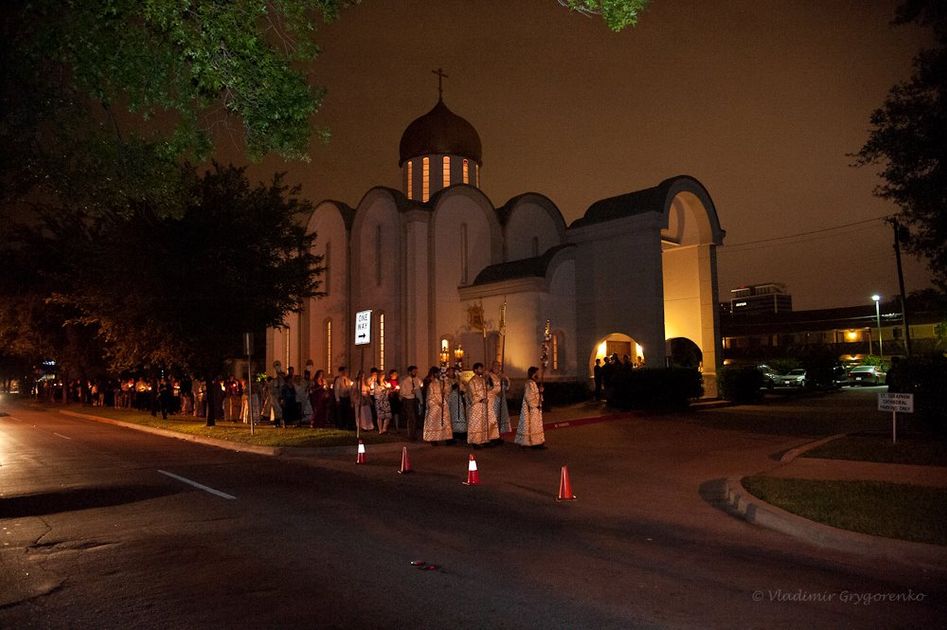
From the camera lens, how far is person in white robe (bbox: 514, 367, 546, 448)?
49.7 ft

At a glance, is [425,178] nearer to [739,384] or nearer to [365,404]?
[739,384]

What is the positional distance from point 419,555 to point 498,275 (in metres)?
25.3

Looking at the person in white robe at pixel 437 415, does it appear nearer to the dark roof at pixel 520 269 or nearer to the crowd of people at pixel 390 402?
the crowd of people at pixel 390 402

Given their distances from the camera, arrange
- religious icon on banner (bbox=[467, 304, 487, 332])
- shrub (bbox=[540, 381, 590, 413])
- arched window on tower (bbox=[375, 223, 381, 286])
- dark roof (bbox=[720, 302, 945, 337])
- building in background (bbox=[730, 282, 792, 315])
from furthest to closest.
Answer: building in background (bbox=[730, 282, 792, 315]), dark roof (bbox=[720, 302, 945, 337]), arched window on tower (bbox=[375, 223, 381, 286]), religious icon on banner (bbox=[467, 304, 487, 332]), shrub (bbox=[540, 381, 590, 413])

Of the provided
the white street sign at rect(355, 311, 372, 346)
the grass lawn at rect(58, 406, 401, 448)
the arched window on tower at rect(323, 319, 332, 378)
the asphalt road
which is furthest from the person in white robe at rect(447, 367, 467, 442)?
the arched window on tower at rect(323, 319, 332, 378)

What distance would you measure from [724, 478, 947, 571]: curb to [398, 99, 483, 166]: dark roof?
32.9 metres

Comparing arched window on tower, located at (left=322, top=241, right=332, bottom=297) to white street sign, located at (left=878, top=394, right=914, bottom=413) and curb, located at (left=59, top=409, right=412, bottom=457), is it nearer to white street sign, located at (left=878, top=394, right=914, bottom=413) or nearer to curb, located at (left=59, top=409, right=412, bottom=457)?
curb, located at (left=59, top=409, right=412, bottom=457)

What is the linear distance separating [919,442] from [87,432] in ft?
75.6

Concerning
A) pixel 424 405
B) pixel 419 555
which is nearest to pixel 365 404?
pixel 424 405

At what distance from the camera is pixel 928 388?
15.0m

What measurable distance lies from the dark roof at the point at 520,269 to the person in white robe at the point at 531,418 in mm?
14207

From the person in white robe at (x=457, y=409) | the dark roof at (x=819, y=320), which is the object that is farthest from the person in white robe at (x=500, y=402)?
the dark roof at (x=819, y=320)

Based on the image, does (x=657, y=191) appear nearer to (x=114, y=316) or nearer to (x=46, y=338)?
(x=114, y=316)

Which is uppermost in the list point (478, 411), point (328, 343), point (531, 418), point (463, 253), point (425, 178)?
point (425, 178)
